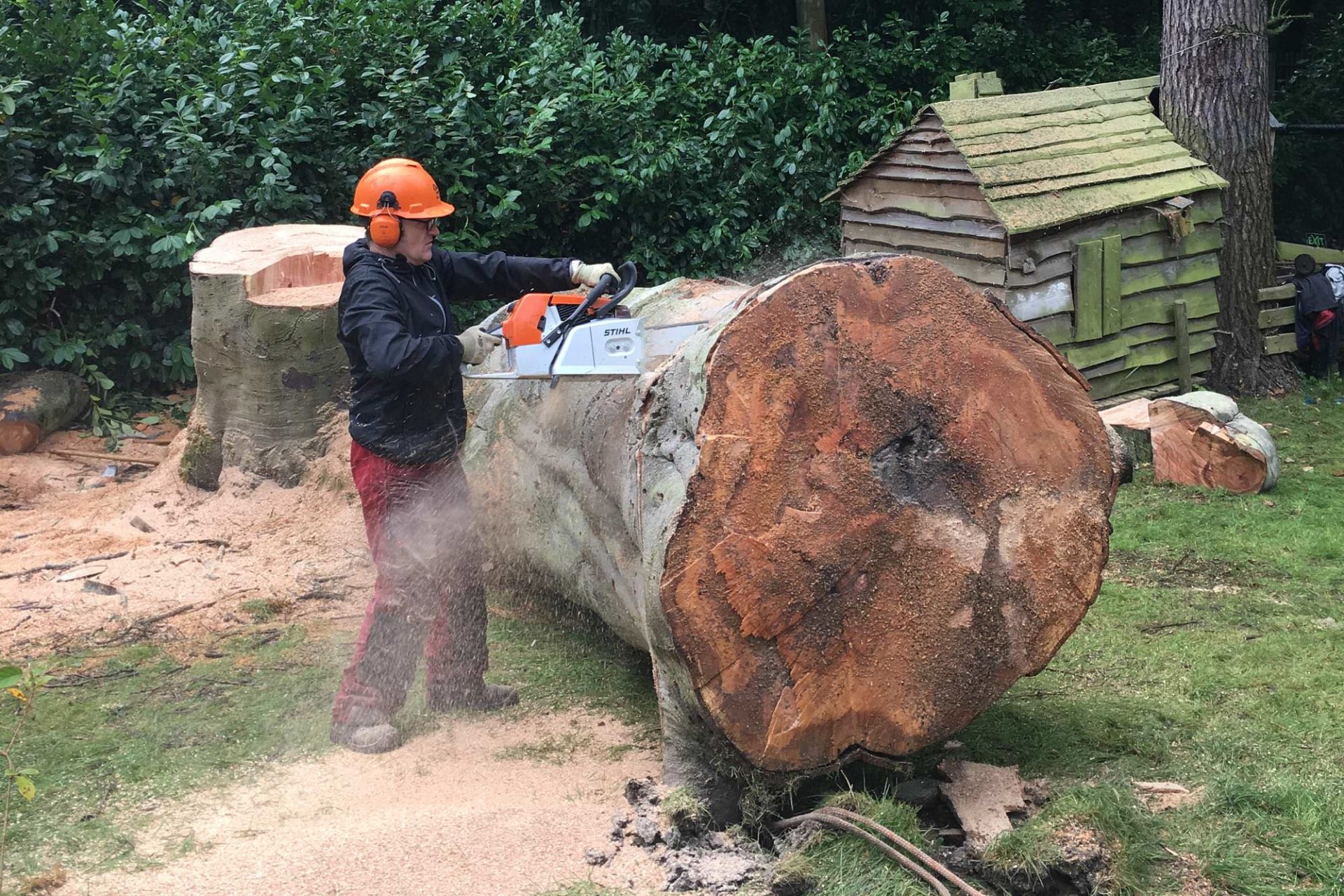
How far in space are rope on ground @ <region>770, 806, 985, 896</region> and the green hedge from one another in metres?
5.67

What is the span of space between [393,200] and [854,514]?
194 centimetres

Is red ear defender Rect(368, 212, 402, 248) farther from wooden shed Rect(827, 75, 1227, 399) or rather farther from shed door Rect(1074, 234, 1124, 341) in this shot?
shed door Rect(1074, 234, 1124, 341)

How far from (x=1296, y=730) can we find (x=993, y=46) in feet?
29.9

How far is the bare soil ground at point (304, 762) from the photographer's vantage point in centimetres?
307

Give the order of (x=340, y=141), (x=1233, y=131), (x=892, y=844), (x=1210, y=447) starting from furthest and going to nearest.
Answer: (x=1233, y=131)
(x=340, y=141)
(x=1210, y=447)
(x=892, y=844)

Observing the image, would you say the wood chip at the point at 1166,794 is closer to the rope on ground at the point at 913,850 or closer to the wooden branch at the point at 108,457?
the rope on ground at the point at 913,850

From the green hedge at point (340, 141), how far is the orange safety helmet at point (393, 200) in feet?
12.0

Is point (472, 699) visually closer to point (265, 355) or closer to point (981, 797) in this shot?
point (981, 797)

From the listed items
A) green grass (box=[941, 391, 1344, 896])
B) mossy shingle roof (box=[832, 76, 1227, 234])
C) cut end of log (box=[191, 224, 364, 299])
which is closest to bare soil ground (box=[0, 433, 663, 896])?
cut end of log (box=[191, 224, 364, 299])

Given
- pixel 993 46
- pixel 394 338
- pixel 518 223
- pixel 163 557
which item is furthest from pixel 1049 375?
pixel 993 46

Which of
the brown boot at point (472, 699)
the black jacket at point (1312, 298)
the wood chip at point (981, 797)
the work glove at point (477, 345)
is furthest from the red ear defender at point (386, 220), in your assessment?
the black jacket at point (1312, 298)

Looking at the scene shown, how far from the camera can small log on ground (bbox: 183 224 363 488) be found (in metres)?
5.79

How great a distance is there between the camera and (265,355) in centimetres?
582

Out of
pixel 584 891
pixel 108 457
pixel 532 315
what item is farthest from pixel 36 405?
pixel 584 891
